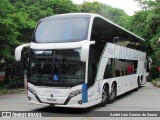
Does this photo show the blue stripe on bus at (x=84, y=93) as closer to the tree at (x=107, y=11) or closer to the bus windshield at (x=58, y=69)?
the bus windshield at (x=58, y=69)

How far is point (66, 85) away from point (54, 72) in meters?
0.73

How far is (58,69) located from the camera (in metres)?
12.0

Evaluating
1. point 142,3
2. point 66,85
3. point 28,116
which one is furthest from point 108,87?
point 142,3

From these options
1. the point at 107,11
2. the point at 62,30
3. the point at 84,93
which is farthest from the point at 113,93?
the point at 107,11

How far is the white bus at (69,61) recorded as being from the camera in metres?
11.8

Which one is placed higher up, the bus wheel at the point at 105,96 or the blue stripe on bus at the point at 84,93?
the blue stripe on bus at the point at 84,93

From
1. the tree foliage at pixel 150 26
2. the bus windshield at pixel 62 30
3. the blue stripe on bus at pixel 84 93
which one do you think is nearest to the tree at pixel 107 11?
the tree foliage at pixel 150 26

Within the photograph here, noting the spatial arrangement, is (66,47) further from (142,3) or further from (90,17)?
(142,3)

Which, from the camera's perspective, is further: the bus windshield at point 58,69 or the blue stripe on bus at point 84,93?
the bus windshield at point 58,69

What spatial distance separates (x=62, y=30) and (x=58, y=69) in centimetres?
162

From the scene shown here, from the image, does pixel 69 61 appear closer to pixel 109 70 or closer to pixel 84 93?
pixel 84 93

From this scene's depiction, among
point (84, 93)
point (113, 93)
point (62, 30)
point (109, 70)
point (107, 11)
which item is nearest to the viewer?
point (84, 93)

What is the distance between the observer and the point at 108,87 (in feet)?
48.6

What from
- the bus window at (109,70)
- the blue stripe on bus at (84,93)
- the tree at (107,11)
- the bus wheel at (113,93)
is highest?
the tree at (107,11)
